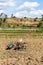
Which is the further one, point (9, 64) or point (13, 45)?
point (13, 45)

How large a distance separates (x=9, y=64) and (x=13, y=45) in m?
5.56

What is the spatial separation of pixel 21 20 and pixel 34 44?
174 ft

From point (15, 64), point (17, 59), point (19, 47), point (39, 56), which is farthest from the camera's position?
point (19, 47)

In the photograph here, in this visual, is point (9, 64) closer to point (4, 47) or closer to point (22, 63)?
point (22, 63)

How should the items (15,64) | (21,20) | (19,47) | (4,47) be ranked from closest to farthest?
(15,64)
(19,47)
(4,47)
(21,20)

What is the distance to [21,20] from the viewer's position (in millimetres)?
70562

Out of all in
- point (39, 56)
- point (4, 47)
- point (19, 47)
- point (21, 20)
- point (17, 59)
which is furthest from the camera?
point (21, 20)

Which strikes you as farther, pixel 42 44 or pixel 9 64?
pixel 42 44

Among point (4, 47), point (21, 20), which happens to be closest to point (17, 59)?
point (4, 47)

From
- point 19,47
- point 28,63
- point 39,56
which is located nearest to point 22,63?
point 28,63

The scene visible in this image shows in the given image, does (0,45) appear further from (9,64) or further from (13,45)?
(9,64)

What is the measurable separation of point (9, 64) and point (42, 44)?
7.35 m

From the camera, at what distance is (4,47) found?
17.2m

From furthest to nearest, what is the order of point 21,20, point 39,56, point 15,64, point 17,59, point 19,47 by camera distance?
point 21,20 < point 19,47 < point 39,56 < point 17,59 < point 15,64
